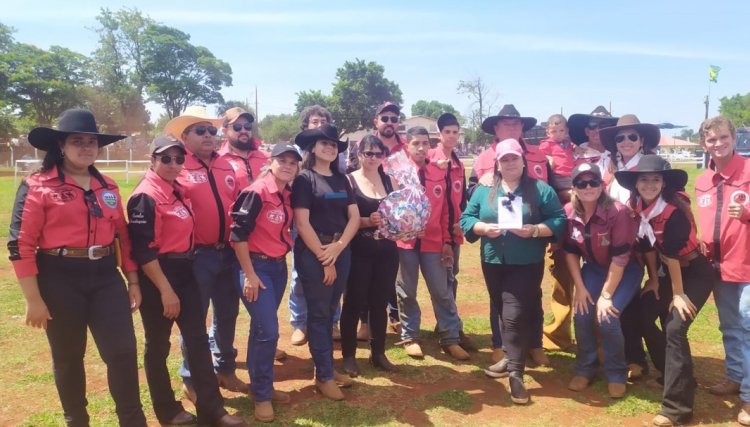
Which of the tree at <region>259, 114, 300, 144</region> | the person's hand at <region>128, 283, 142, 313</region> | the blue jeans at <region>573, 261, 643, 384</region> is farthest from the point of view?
the tree at <region>259, 114, 300, 144</region>

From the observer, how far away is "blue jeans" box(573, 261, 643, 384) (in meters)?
4.68

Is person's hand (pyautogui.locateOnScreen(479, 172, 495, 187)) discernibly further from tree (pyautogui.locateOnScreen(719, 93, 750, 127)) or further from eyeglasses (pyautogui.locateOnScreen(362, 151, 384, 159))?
tree (pyautogui.locateOnScreen(719, 93, 750, 127))

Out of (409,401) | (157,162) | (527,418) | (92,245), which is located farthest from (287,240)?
(527,418)

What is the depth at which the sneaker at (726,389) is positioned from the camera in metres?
4.68

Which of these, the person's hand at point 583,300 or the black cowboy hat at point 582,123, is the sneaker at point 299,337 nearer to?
the person's hand at point 583,300

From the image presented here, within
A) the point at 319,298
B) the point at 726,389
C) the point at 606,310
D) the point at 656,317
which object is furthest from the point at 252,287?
the point at 726,389

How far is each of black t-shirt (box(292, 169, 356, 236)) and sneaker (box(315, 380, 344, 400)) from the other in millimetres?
1338

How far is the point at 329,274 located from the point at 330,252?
19cm

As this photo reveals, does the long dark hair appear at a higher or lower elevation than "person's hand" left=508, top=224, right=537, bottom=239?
higher

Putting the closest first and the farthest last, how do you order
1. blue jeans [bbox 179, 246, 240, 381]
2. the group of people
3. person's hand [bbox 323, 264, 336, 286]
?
1. the group of people
2. blue jeans [bbox 179, 246, 240, 381]
3. person's hand [bbox 323, 264, 336, 286]

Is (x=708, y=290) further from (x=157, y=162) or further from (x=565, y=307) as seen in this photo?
(x=157, y=162)

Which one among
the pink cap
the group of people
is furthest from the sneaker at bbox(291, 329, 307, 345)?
the pink cap

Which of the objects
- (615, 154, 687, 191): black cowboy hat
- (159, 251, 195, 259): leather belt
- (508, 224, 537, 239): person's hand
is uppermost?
(615, 154, 687, 191): black cowboy hat

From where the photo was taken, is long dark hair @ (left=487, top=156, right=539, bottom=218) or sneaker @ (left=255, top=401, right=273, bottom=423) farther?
long dark hair @ (left=487, top=156, right=539, bottom=218)
